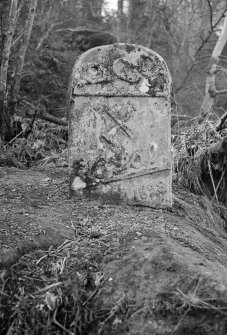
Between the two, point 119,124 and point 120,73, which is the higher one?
point 120,73

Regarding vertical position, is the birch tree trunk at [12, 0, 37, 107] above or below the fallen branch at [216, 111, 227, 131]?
above

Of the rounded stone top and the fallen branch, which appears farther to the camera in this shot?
the fallen branch

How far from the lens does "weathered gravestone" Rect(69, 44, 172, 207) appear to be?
3.75 m

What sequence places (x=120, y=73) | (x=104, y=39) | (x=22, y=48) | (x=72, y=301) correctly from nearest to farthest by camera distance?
(x=72, y=301), (x=120, y=73), (x=22, y=48), (x=104, y=39)

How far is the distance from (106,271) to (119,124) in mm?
1383

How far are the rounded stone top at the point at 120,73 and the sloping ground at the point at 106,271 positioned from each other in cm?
80

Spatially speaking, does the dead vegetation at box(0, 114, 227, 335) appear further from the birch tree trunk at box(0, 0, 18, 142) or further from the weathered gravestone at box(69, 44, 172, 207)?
the birch tree trunk at box(0, 0, 18, 142)

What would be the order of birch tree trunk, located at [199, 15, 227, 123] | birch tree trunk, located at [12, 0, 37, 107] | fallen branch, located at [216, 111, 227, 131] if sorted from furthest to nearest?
birch tree trunk, located at [199, 15, 227, 123] < birch tree trunk, located at [12, 0, 37, 107] < fallen branch, located at [216, 111, 227, 131]

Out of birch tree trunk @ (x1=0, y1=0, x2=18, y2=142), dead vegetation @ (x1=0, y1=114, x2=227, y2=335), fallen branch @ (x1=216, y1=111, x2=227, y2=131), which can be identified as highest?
birch tree trunk @ (x1=0, y1=0, x2=18, y2=142)

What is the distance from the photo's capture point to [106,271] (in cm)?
265

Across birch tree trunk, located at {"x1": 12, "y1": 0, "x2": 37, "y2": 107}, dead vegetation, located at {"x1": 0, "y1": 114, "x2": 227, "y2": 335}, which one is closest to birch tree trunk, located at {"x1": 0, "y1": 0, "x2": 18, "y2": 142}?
birch tree trunk, located at {"x1": 12, "y1": 0, "x2": 37, "y2": 107}

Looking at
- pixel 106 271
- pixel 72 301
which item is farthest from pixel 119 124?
pixel 72 301

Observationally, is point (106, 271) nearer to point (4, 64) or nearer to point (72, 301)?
point (72, 301)

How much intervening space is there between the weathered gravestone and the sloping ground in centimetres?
15
